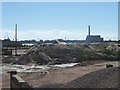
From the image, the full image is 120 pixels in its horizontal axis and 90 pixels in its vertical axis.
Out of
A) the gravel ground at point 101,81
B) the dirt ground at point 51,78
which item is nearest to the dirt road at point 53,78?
the dirt ground at point 51,78

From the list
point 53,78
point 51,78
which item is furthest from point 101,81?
point 51,78

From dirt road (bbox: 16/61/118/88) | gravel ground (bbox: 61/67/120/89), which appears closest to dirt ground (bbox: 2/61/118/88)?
dirt road (bbox: 16/61/118/88)

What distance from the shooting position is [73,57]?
38.3 metres

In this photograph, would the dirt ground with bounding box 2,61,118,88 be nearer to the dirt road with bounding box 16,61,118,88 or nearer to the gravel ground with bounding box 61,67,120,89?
the dirt road with bounding box 16,61,118,88

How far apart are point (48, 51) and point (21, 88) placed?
31905 millimetres

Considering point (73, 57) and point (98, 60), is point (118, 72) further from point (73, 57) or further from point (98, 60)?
point (73, 57)

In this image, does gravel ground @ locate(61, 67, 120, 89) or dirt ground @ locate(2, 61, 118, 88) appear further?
dirt ground @ locate(2, 61, 118, 88)

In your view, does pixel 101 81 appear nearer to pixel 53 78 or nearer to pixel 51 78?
pixel 53 78

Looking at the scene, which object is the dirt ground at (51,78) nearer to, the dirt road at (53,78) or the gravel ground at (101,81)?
the dirt road at (53,78)

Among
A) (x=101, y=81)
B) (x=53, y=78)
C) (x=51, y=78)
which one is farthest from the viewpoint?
(x=51, y=78)

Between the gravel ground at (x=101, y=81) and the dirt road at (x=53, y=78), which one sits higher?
the gravel ground at (x=101, y=81)

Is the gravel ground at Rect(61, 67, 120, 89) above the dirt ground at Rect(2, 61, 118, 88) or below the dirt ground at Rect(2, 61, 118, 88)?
above

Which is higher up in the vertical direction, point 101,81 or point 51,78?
point 101,81

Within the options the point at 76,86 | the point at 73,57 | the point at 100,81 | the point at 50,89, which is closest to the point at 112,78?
the point at 100,81
